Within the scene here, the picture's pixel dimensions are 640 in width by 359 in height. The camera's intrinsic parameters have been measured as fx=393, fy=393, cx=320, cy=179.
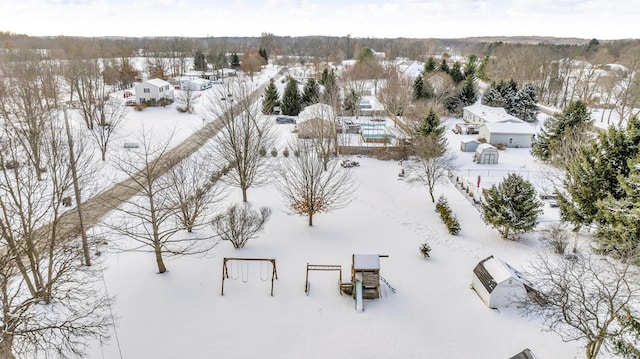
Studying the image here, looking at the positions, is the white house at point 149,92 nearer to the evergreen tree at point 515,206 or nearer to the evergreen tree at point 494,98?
the evergreen tree at point 494,98

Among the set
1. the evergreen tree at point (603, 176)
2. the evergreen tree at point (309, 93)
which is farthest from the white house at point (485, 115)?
the evergreen tree at point (603, 176)

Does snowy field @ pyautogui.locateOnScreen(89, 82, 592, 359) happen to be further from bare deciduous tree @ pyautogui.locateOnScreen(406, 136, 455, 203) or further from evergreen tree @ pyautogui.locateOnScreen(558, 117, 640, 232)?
bare deciduous tree @ pyautogui.locateOnScreen(406, 136, 455, 203)

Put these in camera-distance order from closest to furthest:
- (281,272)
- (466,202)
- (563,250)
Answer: (281,272)
(563,250)
(466,202)

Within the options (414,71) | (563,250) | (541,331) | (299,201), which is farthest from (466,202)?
(414,71)

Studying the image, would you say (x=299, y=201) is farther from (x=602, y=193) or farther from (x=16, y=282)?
(x=602, y=193)

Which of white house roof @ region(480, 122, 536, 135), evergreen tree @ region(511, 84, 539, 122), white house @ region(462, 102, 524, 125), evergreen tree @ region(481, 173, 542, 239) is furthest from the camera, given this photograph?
evergreen tree @ region(511, 84, 539, 122)

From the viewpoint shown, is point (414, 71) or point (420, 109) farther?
point (414, 71)

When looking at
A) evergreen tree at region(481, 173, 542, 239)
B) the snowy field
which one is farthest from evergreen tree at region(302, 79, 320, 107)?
evergreen tree at region(481, 173, 542, 239)
